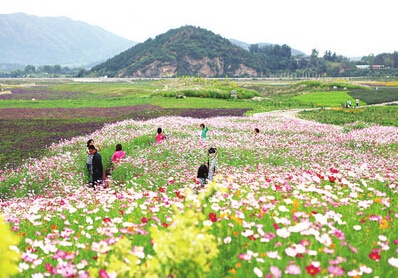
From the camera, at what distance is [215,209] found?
504 cm

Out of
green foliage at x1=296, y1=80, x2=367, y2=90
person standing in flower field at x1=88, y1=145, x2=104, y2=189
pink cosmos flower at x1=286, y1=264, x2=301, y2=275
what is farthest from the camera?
green foliage at x1=296, y1=80, x2=367, y2=90

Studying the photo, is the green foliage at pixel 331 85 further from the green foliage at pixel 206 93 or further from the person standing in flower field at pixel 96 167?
the person standing in flower field at pixel 96 167

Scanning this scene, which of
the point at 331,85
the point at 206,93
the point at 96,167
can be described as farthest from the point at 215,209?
the point at 331,85

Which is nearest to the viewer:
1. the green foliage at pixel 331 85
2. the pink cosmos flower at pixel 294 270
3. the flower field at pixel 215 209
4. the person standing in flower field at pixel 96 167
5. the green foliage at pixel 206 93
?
the pink cosmos flower at pixel 294 270

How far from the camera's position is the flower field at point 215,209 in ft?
11.2

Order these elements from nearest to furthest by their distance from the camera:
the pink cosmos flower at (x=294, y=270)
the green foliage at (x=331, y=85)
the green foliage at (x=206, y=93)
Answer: the pink cosmos flower at (x=294, y=270) < the green foliage at (x=206, y=93) < the green foliage at (x=331, y=85)

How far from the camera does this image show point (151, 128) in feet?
A: 80.8

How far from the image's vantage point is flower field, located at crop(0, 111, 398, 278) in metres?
3.41

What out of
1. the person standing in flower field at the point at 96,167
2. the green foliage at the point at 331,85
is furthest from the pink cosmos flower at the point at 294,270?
the green foliage at the point at 331,85

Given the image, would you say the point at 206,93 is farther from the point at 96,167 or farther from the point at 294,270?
the point at 294,270

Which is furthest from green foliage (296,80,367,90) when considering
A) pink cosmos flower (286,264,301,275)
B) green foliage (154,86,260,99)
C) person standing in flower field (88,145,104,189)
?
pink cosmos flower (286,264,301,275)

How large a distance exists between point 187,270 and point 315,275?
142cm

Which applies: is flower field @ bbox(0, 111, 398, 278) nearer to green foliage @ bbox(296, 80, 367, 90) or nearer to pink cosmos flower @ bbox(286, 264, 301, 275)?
pink cosmos flower @ bbox(286, 264, 301, 275)

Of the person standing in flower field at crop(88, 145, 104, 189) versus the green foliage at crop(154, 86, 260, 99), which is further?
the green foliage at crop(154, 86, 260, 99)
